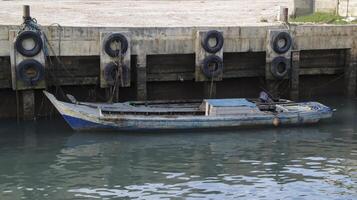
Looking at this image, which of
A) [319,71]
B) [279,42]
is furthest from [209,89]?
[319,71]

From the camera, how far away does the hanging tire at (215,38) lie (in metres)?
26.4

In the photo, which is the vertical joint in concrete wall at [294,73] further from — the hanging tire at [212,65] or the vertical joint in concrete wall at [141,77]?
the vertical joint in concrete wall at [141,77]

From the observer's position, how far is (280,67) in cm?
2805

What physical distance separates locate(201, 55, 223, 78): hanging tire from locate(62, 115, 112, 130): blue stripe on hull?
5417mm

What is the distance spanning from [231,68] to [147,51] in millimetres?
4374

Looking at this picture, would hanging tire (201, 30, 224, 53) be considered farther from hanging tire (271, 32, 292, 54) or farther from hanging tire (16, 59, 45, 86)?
hanging tire (16, 59, 45, 86)

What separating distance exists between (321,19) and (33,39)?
17.6m

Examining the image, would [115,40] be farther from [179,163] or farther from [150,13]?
[150,13]

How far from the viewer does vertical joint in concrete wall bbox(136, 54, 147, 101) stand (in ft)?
84.2

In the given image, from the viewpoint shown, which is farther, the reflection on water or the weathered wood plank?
the weathered wood plank

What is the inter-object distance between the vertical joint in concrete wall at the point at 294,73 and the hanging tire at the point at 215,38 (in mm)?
3665

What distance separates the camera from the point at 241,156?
68.2 feet

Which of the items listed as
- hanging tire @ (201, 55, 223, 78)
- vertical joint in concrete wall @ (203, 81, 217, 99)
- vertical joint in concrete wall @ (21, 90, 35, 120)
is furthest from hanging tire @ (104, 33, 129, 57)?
vertical joint in concrete wall @ (203, 81, 217, 99)

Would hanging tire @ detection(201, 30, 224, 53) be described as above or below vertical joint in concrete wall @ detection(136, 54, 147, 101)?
above
